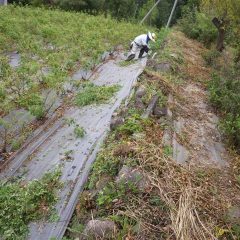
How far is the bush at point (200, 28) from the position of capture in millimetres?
17031

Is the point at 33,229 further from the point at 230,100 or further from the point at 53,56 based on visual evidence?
the point at 53,56

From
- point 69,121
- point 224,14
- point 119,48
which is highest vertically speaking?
point 224,14

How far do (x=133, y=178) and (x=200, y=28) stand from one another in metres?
14.7

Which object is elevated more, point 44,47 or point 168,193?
point 168,193

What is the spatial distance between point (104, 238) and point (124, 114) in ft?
10.8

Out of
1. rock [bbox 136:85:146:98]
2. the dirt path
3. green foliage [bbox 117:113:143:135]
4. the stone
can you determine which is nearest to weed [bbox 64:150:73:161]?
the dirt path

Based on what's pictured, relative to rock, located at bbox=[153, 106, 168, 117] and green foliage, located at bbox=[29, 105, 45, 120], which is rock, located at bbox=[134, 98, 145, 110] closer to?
rock, located at bbox=[153, 106, 168, 117]

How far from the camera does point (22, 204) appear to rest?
4.75m

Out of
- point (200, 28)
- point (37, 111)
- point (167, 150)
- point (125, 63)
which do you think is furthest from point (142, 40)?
point (167, 150)

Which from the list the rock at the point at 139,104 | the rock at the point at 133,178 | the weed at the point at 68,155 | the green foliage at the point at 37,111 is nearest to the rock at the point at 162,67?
the rock at the point at 139,104

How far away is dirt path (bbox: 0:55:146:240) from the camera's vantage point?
15.5ft

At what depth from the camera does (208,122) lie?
25.6 ft

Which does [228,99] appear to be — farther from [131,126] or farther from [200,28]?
[200,28]

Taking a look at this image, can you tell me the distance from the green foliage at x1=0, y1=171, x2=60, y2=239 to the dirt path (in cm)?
13
